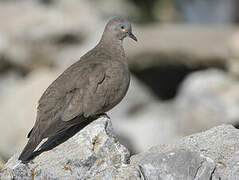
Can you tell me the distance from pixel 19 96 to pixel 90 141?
10.1m

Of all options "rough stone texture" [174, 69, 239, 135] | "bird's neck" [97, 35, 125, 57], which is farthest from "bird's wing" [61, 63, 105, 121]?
"rough stone texture" [174, 69, 239, 135]

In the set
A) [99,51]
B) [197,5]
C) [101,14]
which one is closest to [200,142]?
[99,51]

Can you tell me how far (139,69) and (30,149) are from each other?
12.0 m

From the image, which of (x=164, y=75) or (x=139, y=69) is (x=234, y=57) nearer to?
(x=164, y=75)

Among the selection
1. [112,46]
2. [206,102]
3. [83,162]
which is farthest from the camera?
[206,102]

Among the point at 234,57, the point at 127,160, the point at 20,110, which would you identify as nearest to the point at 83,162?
the point at 127,160

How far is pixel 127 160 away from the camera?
7.45 meters

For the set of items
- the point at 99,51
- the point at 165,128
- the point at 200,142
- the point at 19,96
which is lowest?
the point at 165,128

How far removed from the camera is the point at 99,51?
902cm

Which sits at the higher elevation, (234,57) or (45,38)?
(45,38)

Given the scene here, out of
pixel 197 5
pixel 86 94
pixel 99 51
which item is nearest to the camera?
pixel 86 94

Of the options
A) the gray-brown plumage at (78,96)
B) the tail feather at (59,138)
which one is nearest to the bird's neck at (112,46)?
the gray-brown plumage at (78,96)

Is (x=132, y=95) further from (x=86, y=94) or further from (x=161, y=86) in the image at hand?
(x=86, y=94)

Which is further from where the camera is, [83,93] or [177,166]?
[83,93]
